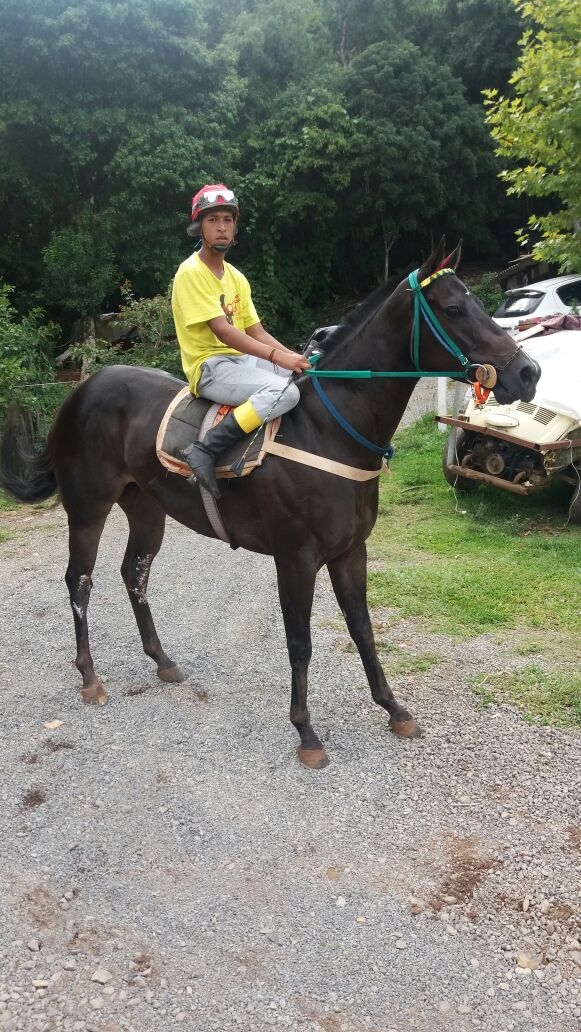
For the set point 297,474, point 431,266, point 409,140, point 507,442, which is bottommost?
point 507,442

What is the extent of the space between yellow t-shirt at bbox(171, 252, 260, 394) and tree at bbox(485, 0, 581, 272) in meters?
5.40

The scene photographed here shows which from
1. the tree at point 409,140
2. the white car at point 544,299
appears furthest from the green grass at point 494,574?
the tree at point 409,140

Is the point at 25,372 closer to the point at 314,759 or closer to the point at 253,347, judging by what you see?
the point at 253,347

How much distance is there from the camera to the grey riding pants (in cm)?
344

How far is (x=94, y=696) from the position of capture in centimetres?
445

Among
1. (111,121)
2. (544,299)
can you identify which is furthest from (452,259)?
(111,121)

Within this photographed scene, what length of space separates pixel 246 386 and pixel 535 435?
4.02 metres

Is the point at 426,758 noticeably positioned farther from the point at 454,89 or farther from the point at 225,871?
the point at 454,89

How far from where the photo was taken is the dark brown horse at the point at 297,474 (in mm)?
3156

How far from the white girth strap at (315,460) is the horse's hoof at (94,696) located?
2.02 metres

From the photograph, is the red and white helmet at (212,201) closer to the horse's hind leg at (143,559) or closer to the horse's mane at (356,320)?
the horse's mane at (356,320)

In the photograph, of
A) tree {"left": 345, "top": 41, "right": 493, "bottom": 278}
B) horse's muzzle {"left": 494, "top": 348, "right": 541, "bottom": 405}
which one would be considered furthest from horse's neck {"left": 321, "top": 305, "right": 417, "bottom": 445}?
tree {"left": 345, "top": 41, "right": 493, "bottom": 278}

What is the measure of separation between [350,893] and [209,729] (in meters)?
1.44

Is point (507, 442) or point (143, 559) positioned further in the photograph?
point (507, 442)
